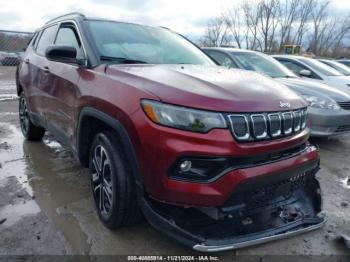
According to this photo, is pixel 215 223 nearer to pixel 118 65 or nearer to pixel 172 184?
pixel 172 184

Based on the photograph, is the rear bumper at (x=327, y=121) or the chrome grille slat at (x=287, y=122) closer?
the chrome grille slat at (x=287, y=122)

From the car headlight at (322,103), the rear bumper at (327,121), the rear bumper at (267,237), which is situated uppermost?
the car headlight at (322,103)

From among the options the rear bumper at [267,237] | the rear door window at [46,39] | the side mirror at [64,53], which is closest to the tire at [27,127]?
the rear door window at [46,39]

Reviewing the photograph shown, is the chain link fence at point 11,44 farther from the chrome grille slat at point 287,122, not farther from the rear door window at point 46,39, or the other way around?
the chrome grille slat at point 287,122

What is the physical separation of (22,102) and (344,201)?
4.77 meters

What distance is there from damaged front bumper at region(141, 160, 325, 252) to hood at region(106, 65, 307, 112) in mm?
510

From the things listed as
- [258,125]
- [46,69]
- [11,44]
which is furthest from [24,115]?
[11,44]

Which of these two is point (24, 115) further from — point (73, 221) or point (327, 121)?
point (327, 121)

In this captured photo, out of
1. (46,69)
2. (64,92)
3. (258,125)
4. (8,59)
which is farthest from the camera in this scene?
(8,59)

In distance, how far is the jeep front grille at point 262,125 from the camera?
6.86 ft

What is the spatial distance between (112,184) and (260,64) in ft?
15.5

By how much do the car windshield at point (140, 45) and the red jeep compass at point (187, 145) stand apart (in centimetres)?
2

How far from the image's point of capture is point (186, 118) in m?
2.08

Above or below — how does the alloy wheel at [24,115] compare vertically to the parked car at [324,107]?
below
